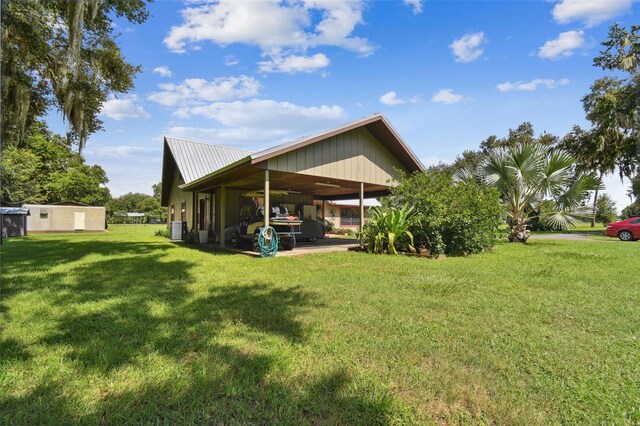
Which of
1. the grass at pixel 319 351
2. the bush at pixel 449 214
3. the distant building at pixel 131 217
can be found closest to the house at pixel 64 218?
the grass at pixel 319 351

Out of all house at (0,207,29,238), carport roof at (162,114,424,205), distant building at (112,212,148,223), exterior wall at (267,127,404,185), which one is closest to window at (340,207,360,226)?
carport roof at (162,114,424,205)

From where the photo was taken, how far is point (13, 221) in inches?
761

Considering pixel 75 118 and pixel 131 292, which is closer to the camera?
pixel 131 292

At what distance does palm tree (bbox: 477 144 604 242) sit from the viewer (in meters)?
12.1

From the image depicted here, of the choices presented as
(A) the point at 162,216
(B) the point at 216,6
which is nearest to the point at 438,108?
(B) the point at 216,6

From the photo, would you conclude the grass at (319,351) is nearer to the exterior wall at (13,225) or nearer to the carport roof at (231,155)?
the carport roof at (231,155)

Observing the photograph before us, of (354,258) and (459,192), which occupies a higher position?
(459,192)

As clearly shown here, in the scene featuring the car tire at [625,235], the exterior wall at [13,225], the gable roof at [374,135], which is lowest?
the car tire at [625,235]

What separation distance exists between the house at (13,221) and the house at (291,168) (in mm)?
8550

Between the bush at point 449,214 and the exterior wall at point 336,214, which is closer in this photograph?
the bush at point 449,214

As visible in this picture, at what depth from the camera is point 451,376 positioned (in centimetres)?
255

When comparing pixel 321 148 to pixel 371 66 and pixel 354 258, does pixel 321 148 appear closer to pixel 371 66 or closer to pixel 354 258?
pixel 371 66

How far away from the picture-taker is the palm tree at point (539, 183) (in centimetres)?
1208

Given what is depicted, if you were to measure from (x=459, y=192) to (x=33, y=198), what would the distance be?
122ft
